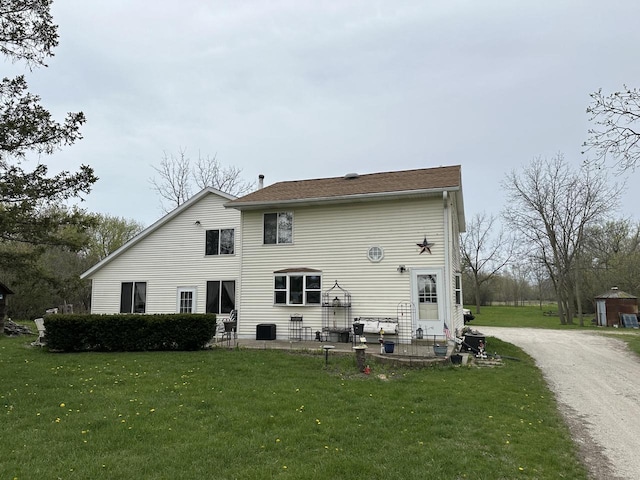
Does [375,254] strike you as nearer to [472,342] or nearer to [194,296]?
[472,342]

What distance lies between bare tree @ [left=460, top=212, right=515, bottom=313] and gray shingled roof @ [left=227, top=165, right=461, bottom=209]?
89.6 feet

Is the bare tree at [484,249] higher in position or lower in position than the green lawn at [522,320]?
higher

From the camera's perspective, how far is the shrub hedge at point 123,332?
37.9 ft

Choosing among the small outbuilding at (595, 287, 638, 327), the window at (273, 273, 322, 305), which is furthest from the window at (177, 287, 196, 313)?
the small outbuilding at (595, 287, 638, 327)

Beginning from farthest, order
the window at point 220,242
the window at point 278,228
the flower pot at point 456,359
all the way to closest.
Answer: the window at point 220,242 < the window at point 278,228 < the flower pot at point 456,359

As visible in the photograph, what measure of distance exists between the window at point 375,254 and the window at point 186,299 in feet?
23.3

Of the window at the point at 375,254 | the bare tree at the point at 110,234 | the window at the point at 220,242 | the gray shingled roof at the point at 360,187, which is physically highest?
the bare tree at the point at 110,234

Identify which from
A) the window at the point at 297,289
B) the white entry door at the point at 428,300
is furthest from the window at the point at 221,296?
the white entry door at the point at 428,300

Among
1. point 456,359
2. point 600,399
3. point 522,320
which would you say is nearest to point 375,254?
point 456,359

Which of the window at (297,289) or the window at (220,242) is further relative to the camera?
the window at (220,242)

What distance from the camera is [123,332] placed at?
11602 mm

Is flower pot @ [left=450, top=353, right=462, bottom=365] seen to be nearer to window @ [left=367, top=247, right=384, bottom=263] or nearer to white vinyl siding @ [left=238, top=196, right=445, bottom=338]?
white vinyl siding @ [left=238, top=196, right=445, bottom=338]

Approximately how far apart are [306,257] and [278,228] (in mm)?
1541

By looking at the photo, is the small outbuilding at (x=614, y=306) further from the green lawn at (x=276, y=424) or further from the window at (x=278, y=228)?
the window at (x=278, y=228)
